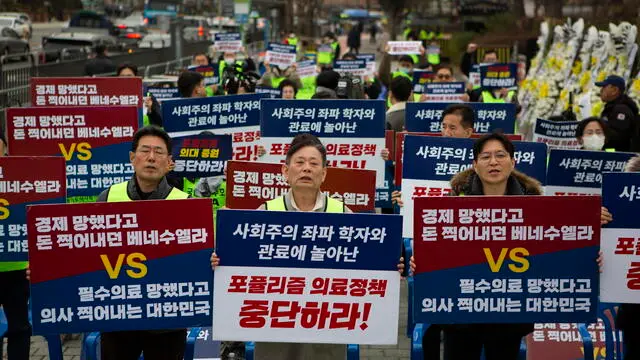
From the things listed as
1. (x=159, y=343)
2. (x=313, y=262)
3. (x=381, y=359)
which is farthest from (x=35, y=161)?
(x=381, y=359)

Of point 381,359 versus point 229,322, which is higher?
point 229,322

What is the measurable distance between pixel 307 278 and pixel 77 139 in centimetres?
426

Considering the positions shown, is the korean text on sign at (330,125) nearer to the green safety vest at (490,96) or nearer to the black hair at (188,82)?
the black hair at (188,82)

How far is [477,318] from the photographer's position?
5.35 m

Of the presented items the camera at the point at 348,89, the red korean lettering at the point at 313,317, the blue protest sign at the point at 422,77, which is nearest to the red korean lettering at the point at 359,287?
the red korean lettering at the point at 313,317

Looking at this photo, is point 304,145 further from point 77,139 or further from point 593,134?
point 593,134

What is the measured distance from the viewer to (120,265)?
208 inches

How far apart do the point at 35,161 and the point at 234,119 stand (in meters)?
3.32

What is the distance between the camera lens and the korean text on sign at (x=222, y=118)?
31.1 ft

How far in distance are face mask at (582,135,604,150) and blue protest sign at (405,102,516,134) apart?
134 cm

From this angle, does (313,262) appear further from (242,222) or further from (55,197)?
(55,197)

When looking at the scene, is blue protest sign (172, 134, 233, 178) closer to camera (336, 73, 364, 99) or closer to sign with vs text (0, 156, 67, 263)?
sign with vs text (0, 156, 67, 263)

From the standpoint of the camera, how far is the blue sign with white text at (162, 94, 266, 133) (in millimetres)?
9469

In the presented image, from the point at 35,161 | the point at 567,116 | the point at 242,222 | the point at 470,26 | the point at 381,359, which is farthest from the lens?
the point at 470,26
